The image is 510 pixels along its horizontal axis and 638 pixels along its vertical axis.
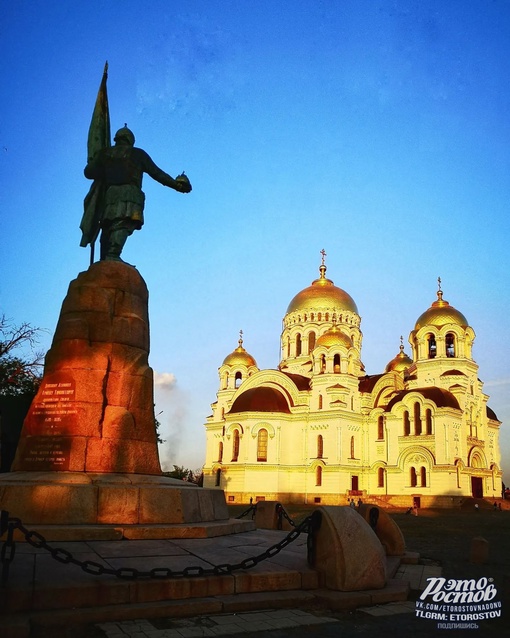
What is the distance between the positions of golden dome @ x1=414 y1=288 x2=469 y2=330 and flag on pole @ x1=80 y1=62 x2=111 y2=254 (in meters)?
38.4

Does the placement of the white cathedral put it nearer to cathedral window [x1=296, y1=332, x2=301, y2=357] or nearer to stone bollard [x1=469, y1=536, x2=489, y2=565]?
cathedral window [x1=296, y1=332, x2=301, y2=357]

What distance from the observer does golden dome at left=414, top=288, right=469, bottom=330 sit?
151 ft

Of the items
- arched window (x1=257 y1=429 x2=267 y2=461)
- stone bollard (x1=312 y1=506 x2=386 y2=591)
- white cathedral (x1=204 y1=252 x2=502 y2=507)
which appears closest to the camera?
stone bollard (x1=312 y1=506 x2=386 y2=591)

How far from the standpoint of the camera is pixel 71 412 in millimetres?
9148

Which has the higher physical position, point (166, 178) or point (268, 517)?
point (166, 178)

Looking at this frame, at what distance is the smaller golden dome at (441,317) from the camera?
1812 inches

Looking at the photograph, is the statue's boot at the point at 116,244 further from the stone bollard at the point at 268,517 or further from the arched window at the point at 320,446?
the arched window at the point at 320,446

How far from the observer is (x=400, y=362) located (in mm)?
55281

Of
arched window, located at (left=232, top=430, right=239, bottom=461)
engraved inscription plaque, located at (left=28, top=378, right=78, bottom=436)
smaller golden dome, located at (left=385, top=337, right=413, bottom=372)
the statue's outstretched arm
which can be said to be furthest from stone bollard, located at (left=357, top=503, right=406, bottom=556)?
smaller golden dome, located at (left=385, top=337, right=413, bottom=372)

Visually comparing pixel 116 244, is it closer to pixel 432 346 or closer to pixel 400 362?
pixel 432 346

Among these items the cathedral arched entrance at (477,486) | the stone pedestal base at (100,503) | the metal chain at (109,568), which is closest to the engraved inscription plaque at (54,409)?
the stone pedestal base at (100,503)

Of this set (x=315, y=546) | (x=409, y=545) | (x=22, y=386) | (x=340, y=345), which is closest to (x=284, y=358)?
(x=340, y=345)

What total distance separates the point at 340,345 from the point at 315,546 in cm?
3858

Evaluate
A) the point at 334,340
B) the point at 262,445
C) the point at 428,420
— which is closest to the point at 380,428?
the point at 428,420
